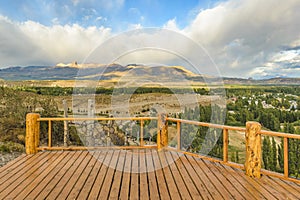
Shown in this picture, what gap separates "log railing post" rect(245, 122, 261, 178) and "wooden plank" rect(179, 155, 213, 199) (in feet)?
2.88

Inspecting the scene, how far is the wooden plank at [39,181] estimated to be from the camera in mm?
2699

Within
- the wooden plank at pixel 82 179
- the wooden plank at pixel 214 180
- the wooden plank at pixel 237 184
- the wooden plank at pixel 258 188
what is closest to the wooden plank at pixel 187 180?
the wooden plank at pixel 214 180

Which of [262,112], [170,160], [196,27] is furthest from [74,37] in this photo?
[262,112]

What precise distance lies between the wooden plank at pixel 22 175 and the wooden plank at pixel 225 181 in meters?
2.92

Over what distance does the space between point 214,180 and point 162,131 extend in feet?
6.34

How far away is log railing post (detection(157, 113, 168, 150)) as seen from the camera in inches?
194

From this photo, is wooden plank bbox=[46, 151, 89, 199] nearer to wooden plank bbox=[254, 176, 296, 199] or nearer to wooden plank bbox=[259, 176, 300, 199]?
wooden plank bbox=[254, 176, 296, 199]

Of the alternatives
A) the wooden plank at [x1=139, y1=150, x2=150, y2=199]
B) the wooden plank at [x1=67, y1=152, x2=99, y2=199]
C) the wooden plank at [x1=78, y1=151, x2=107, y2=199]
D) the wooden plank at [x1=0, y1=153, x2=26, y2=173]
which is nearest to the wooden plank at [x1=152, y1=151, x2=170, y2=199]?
the wooden plank at [x1=139, y1=150, x2=150, y2=199]

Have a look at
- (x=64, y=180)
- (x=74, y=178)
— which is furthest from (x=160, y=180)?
(x=64, y=180)

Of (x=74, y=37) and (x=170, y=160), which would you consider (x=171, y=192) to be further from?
(x=74, y=37)

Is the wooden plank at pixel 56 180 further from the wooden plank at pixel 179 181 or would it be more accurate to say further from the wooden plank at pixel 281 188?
the wooden plank at pixel 281 188

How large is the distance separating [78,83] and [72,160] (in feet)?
5.55

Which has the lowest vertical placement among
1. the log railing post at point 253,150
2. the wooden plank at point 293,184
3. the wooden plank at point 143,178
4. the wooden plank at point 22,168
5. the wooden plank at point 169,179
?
the wooden plank at point 293,184

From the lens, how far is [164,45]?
469cm
